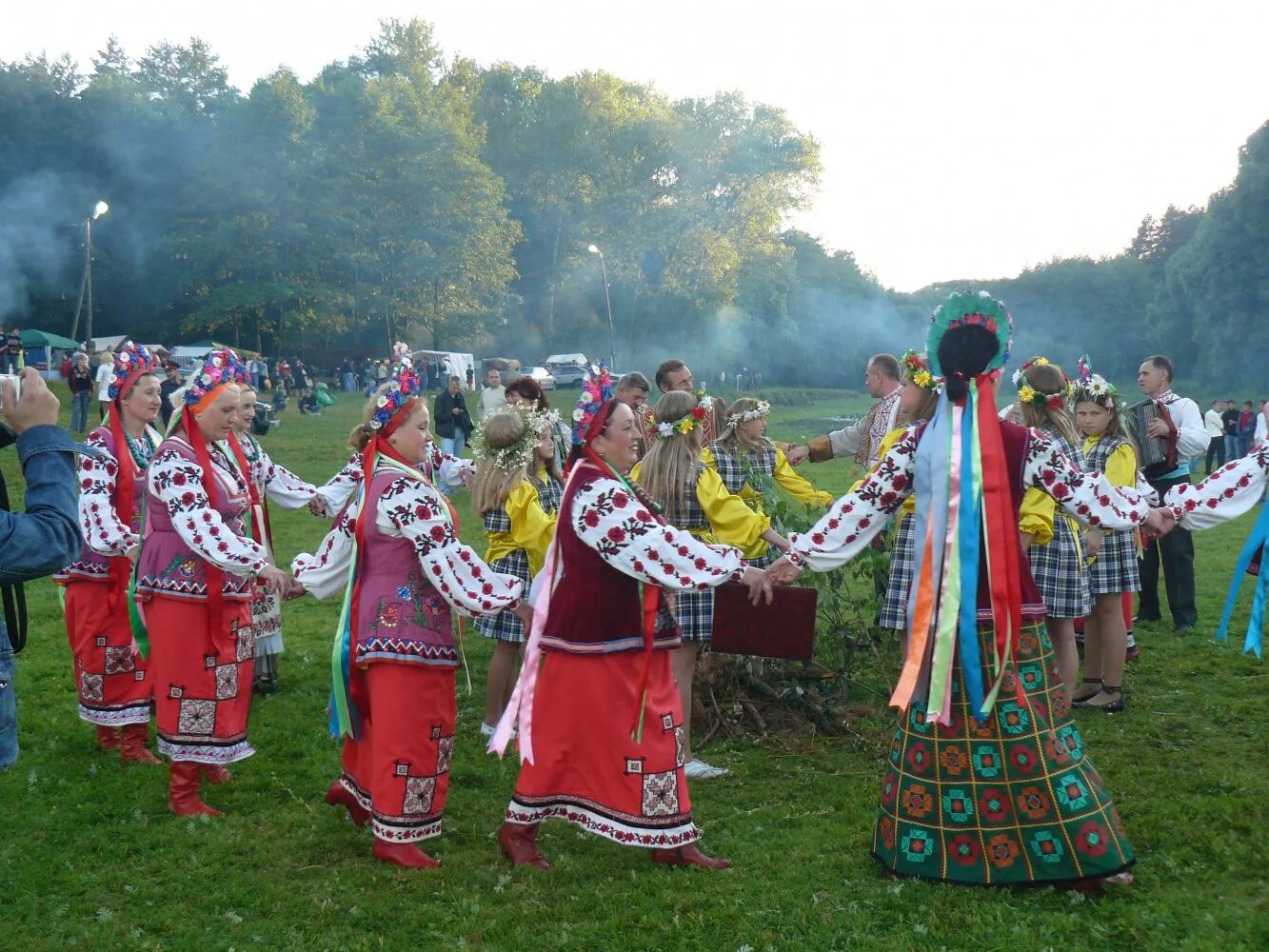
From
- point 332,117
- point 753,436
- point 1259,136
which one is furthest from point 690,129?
point 753,436

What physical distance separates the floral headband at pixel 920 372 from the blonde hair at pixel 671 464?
1.41m

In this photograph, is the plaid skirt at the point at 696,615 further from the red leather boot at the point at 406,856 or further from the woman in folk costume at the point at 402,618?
the red leather boot at the point at 406,856

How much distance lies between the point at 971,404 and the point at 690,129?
51.2 m

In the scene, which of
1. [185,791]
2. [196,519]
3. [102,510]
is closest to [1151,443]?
[196,519]

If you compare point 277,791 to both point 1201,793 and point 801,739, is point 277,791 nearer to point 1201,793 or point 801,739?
point 801,739

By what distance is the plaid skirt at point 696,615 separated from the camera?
18.9ft

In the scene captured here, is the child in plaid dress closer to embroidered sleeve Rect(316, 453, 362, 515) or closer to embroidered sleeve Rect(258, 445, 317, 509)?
embroidered sleeve Rect(316, 453, 362, 515)

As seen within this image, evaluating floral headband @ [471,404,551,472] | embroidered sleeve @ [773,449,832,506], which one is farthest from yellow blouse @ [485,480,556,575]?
embroidered sleeve @ [773,449,832,506]

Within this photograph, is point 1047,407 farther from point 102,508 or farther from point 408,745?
point 102,508

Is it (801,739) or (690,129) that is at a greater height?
(690,129)

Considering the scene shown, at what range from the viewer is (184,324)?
42531 mm

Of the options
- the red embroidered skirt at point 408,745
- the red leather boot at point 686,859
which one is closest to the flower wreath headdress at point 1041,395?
the red leather boot at point 686,859

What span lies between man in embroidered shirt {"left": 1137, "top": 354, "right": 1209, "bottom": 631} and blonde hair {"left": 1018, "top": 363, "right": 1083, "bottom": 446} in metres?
2.09

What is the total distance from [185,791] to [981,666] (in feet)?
12.6
